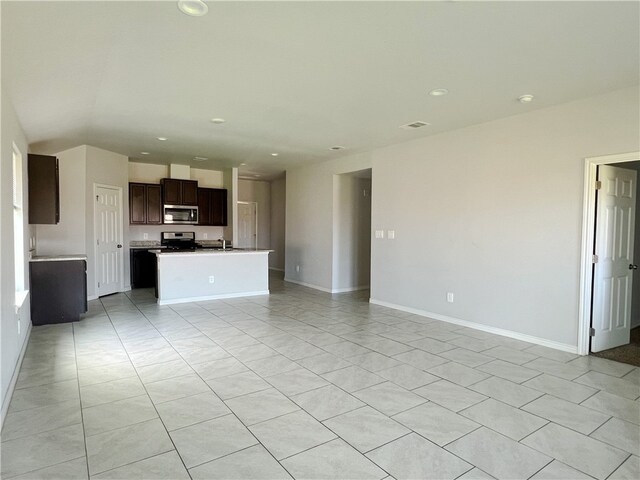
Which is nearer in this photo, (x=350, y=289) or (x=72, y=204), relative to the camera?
(x=72, y=204)

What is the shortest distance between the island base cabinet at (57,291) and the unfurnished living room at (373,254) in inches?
1.0

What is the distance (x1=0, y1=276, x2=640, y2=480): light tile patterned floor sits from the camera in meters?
2.04

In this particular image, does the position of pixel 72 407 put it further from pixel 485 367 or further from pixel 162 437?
pixel 485 367

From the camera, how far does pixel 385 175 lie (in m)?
6.12

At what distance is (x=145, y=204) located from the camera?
780 centimetres

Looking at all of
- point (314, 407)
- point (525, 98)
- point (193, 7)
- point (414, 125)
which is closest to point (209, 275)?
point (414, 125)

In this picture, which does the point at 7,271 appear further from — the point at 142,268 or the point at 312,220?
the point at 312,220

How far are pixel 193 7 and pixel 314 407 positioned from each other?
2.71 metres

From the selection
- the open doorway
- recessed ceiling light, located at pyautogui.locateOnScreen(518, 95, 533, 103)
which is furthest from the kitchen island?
recessed ceiling light, located at pyautogui.locateOnScreen(518, 95, 533, 103)

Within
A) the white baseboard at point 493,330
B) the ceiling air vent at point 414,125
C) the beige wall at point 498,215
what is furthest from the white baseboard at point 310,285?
the ceiling air vent at point 414,125

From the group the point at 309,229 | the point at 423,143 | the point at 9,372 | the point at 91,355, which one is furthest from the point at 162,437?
the point at 309,229

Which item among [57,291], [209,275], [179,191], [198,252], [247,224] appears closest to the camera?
[57,291]

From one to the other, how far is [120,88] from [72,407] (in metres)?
2.76

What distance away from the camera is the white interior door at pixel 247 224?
34.6 feet
